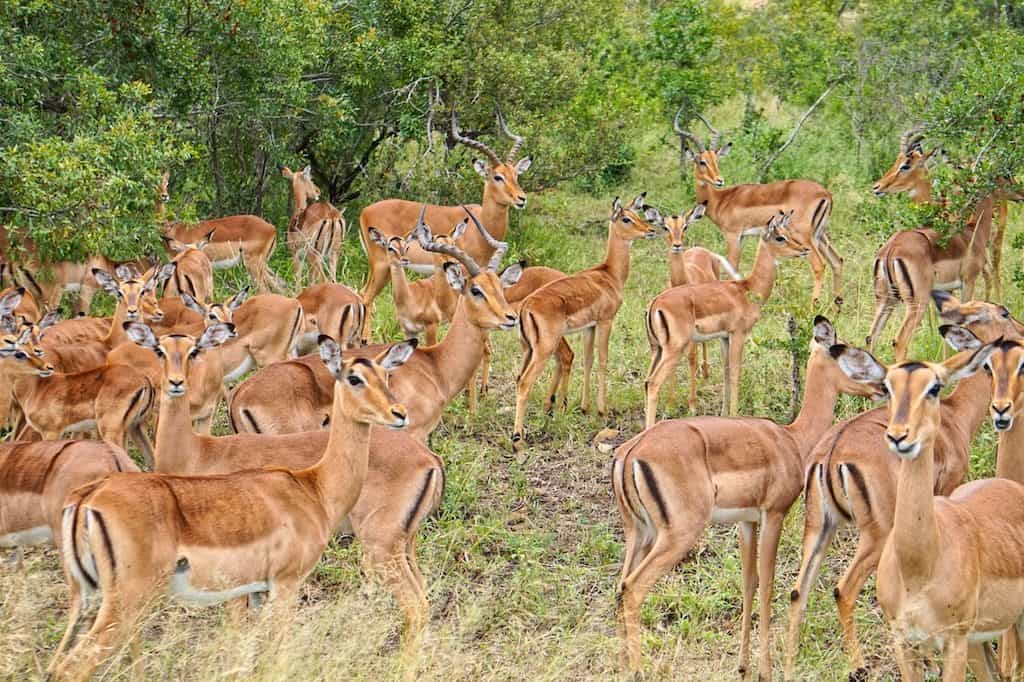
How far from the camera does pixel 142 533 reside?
13.8ft

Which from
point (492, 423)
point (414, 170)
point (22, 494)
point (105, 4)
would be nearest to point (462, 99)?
point (414, 170)

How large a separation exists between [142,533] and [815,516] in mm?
2437

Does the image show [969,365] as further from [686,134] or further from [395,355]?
[686,134]

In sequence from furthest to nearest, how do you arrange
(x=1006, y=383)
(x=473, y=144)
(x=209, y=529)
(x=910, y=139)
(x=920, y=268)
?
(x=910, y=139) < (x=473, y=144) < (x=920, y=268) < (x=1006, y=383) < (x=209, y=529)

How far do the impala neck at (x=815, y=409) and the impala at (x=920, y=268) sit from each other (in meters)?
2.81

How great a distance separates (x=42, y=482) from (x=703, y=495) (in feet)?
8.48

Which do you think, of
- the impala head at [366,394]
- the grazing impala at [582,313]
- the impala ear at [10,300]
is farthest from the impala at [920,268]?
the impala ear at [10,300]

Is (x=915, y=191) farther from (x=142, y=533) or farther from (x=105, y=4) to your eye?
(x=142, y=533)

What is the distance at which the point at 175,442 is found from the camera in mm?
5336

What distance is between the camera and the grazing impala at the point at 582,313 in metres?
7.66

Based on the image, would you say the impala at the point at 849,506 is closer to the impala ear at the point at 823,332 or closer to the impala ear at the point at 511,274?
the impala ear at the point at 823,332

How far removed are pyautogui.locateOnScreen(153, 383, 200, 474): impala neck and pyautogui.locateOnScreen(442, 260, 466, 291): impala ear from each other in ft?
6.95

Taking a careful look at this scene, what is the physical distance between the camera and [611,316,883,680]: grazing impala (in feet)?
16.3

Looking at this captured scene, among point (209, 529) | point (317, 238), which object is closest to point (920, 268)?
point (317, 238)
